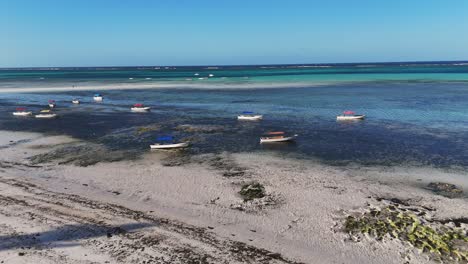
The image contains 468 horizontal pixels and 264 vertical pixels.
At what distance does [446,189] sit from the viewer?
24422 millimetres

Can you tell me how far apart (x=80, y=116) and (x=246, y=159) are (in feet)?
121

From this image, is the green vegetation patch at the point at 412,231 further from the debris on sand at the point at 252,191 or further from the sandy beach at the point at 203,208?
the debris on sand at the point at 252,191

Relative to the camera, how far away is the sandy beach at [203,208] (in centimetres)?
1675

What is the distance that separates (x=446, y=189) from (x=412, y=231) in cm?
801

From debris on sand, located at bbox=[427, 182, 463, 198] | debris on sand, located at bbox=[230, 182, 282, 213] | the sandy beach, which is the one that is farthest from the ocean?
debris on sand, located at bbox=[230, 182, 282, 213]

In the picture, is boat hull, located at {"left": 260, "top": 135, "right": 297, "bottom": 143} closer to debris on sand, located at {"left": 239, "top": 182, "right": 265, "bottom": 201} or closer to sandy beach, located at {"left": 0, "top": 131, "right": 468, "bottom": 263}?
sandy beach, located at {"left": 0, "top": 131, "right": 468, "bottom": 263}

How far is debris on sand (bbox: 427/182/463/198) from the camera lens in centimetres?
2359

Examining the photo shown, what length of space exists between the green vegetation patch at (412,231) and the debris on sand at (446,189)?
4960mm

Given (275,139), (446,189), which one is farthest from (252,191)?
(275,139)

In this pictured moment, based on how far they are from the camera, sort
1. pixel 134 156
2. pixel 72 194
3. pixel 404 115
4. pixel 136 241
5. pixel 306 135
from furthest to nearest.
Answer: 1. pixel 404 115
2. pixel 306 135
3. pixel 134 156
4. pixel 72 194
5. pixel 136 241

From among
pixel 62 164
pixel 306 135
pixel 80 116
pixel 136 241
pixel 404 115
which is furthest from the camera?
pixel 80 116

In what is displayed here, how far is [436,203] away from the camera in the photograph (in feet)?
72.5

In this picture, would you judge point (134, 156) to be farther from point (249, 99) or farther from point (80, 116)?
point (249, 99)

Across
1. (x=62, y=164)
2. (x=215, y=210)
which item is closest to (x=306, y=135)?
(x=215, y=210)
